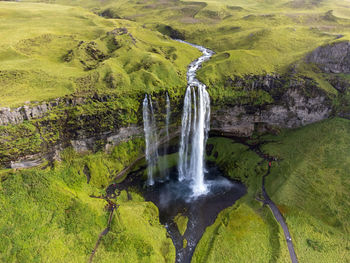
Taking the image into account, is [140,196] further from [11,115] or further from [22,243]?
[11,115]

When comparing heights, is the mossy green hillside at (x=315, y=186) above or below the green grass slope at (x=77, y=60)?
below

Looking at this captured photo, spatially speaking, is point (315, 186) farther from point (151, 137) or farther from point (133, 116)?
point (133, 116)

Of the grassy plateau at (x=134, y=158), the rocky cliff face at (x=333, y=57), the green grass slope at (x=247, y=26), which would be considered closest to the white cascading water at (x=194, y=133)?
the grassy plateau at (x=134, y=158)

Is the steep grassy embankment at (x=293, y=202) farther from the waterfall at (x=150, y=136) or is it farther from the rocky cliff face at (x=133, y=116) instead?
the waterfall at (x=150, y=136)

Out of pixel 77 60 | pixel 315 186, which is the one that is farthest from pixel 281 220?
pixel 77 60

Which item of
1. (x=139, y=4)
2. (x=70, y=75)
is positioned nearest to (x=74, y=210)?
(x=70, y=75)

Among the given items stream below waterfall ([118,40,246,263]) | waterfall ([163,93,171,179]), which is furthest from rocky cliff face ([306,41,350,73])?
waterfall ([163,93,171,179])
